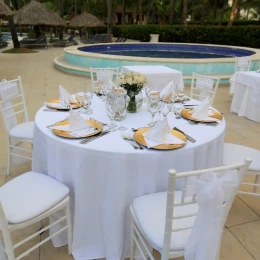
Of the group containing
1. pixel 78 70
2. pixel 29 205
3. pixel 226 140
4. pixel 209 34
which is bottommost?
pixel 226 140

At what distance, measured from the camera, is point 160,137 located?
1678 millimetres

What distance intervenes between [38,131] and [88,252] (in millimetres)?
912

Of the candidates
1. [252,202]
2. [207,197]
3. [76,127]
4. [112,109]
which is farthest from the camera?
[252,202]

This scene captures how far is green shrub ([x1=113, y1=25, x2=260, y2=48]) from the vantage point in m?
13.6

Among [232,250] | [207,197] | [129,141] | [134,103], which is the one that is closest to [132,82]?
[134,103]

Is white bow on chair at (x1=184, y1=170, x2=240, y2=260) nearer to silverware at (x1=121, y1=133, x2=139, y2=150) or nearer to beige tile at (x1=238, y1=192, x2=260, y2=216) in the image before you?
silverware at (x1=121, y1=133, x2=139, y2=150)

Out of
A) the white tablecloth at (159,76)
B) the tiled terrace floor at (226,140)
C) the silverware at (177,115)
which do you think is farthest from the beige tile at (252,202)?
the white tablecloth at (159,76)

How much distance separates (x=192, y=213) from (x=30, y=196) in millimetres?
984

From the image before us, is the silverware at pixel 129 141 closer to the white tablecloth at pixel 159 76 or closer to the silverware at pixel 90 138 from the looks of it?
the silverware at pixel 90 138

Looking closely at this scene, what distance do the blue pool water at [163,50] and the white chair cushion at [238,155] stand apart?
9.49m

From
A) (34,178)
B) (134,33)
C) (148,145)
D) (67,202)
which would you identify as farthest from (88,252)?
(134,33)

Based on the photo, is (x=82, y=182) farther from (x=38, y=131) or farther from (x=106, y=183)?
(x=38, y=131)

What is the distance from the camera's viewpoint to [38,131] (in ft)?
6.31

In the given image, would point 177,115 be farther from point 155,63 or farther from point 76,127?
point 155,63
